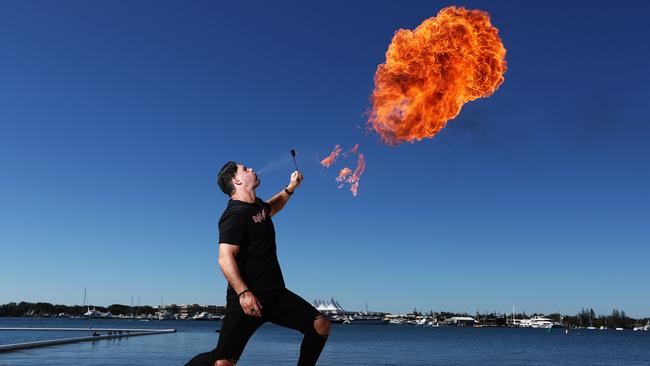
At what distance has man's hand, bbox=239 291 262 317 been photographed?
4.53 meters

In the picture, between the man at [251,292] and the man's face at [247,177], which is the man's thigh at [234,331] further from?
the man's face at [247,177]

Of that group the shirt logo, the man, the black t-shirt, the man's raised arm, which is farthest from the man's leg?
the man's raised arm

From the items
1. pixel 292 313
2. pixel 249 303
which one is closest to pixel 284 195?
pixel 292 313

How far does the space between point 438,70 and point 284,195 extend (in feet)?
15.1

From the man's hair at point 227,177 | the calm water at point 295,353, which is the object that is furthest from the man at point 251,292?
the calm water at point 295,353

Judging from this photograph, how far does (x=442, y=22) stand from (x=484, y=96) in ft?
4.88

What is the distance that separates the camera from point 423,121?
923cm

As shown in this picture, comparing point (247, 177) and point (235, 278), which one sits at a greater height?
point (247, 177)

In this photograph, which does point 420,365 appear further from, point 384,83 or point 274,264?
point 274,264

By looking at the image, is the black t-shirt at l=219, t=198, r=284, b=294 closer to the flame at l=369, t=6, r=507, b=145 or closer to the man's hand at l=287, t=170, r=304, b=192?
the man's hand at l=287, t=170, r=304, b=192

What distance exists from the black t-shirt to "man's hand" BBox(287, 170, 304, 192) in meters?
1.11

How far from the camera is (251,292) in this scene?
4.61 metres

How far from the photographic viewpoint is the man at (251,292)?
4.63m

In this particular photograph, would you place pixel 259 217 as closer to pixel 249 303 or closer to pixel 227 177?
pixel 227 177
